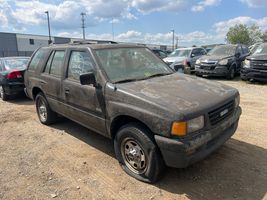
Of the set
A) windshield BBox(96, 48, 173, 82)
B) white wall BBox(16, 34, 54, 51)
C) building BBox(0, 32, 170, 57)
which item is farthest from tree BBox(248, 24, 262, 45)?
windshield BBox(96, 48, 173, 82)

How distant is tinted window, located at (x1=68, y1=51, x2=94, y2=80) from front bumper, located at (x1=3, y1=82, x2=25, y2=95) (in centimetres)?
486

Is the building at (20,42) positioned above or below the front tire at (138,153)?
above

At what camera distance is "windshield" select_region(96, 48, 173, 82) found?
3.72 meters

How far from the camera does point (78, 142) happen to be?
4.70m

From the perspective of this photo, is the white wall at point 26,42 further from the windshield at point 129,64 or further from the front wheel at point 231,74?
the windshield at point 129,64

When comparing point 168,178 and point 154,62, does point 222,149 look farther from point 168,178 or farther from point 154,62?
point 154,62

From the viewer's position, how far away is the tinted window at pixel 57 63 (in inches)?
184

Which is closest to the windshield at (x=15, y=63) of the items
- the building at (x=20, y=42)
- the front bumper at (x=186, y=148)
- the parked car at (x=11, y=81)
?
the parked car at (x=11, y=81)

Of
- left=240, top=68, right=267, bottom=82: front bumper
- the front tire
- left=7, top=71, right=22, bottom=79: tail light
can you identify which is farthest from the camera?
left=240, top=68, right=267, bottom=82: front bumper

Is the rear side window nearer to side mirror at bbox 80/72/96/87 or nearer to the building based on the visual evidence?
side mirror at bbox 80/72/96/87

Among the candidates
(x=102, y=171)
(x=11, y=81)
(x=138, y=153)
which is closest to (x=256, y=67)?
(x=138, y=153)

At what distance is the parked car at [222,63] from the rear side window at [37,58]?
8.46m

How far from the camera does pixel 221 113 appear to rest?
3.21m

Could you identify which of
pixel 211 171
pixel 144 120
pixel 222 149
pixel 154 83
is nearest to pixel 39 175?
pixel 144 120
